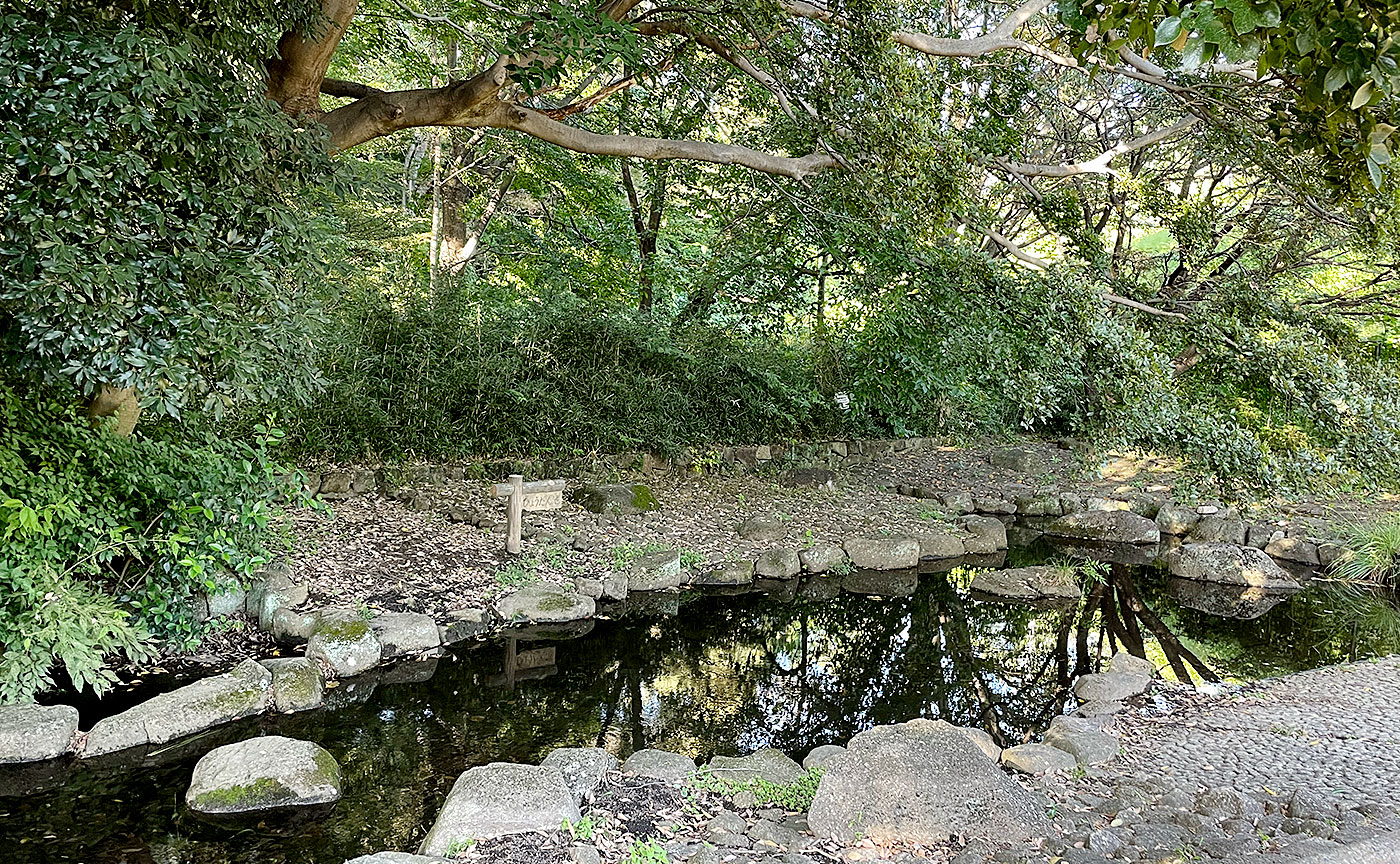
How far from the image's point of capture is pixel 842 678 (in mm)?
5777

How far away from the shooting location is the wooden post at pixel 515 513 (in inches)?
269

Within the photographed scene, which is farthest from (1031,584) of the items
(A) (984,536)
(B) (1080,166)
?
(B) (1080,166)

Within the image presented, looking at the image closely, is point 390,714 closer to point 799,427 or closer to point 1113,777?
point 1113,777

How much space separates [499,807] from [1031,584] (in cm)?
542

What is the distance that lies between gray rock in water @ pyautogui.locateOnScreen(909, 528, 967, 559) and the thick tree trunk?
20.4 ft

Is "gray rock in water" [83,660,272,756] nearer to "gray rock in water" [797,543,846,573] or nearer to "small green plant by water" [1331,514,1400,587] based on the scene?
"gray rock in water" [797,543,846,573]

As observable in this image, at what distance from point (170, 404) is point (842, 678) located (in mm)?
4221

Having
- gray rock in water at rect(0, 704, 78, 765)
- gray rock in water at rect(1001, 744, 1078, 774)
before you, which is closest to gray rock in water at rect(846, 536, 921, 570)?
gray rock in water at rect(1001, 744, 1078, 774)

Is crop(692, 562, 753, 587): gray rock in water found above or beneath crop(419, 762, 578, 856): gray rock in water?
above

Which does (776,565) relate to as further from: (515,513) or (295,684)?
(295,684)

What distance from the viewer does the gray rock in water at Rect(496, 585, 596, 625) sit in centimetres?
616

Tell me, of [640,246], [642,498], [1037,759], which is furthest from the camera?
[640,246]

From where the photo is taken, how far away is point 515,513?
22.6 feet

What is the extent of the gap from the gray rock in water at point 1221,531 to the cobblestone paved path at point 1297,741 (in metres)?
3.61
